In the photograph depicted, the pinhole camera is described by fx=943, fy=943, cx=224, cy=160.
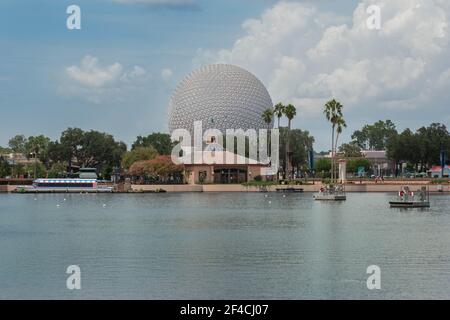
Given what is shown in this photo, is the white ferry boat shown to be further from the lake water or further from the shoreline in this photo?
the lake water

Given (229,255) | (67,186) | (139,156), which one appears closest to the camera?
(229,255)

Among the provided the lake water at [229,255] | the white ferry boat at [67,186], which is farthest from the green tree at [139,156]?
the lake water at [229,255]

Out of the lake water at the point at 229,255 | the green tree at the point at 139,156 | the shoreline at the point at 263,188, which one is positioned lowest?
the lake water at the point at 229,255

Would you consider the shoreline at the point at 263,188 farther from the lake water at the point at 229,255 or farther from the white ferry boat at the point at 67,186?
the lake water at the point at 229,255

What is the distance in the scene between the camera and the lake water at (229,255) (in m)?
39.6

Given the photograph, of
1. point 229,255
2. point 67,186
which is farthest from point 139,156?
point 229,255

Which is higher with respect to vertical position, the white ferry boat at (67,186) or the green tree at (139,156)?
the green tree at (139,156)

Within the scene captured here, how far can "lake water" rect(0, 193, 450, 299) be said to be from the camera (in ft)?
130

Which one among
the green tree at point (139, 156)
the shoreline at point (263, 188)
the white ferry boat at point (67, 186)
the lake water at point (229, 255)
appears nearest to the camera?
the lake water at point (229, 255)

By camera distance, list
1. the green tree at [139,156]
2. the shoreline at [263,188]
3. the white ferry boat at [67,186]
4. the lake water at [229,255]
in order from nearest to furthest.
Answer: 1. the lake water at [229,255]
2. the shoreline at [263,188]
3. the white ferry boat at [67,186]
4. the green tree at [139,156]

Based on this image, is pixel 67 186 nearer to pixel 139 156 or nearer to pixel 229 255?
pixel 139 156

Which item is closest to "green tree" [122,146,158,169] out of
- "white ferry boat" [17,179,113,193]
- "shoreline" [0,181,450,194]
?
"shoreline" [0,181,450,194]

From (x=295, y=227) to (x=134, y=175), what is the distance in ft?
369

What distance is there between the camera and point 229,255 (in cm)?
5144
